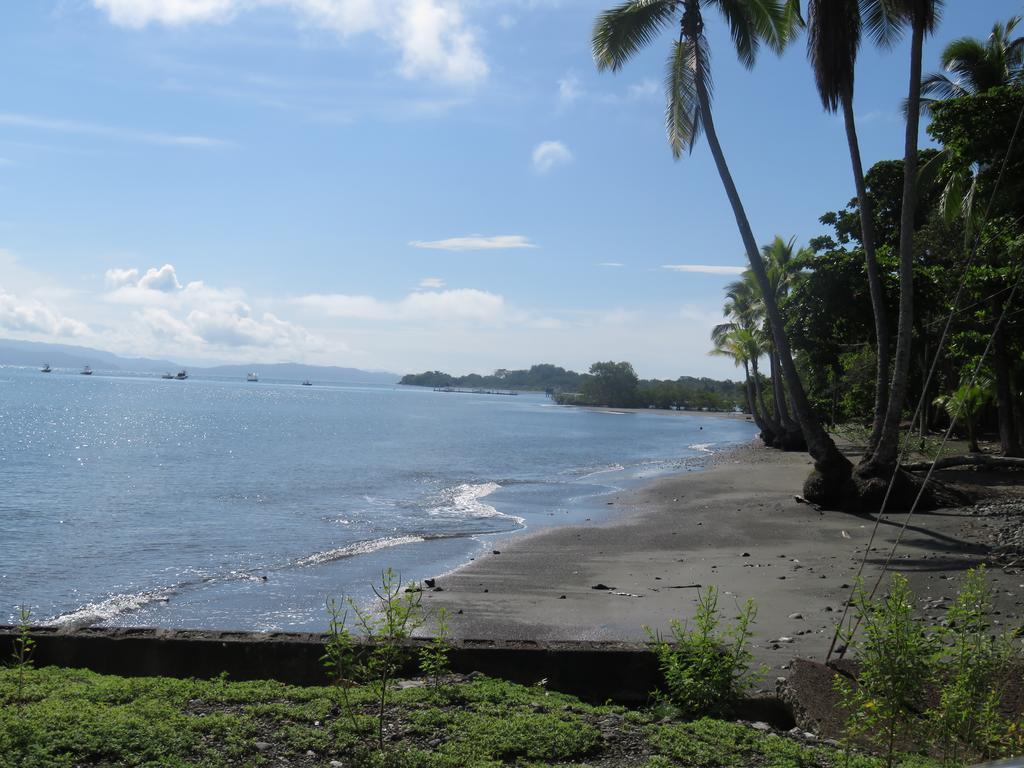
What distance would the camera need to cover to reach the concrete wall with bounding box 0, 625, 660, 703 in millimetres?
6047

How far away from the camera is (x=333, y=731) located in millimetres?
4629

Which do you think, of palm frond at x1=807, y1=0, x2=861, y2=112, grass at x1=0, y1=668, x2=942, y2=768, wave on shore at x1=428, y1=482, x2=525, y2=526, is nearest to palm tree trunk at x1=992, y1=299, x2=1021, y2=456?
palm frond at x1=807, y1=0, x2=861, y2=112

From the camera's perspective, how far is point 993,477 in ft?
72.3

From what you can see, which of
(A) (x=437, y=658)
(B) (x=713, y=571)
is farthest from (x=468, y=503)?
(A) (x=437, y=658)

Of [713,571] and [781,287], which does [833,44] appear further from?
[781,287]

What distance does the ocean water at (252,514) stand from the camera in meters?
12.4

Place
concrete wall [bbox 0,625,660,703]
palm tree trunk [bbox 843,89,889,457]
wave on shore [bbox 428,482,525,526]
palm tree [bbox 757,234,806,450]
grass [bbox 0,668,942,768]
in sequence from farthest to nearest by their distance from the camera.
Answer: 1. palm tree [bbox 757,234,806,450]
2. wave on shore [bbox 428,482,525,526]
3. palm tree trunk [bbox 843,89,889,457]
4. concrete wall [bbox 0,625,660,703]
5. grass [bbox 0,668,942,768]

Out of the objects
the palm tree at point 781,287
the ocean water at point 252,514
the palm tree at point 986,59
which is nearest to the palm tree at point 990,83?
the palm tree at point 986,59

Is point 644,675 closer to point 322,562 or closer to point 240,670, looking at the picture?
point 240,670

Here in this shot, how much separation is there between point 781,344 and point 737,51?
636 cm

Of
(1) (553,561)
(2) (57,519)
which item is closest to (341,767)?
(1) (553,561)

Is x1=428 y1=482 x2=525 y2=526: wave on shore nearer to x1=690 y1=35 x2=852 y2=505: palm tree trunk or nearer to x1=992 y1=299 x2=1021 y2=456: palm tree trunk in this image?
x1=690 y1=35 x2=852 y2=505: palm tree trunk

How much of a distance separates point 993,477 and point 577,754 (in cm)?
2117

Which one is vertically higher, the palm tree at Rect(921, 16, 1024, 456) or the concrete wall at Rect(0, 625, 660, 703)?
the palm tree at Rect(921, 16, 1024, 456)
